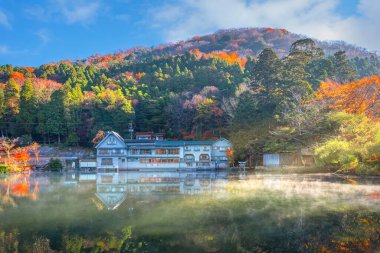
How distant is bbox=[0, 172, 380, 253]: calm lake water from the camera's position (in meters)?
8.02

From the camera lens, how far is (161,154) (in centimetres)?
3716

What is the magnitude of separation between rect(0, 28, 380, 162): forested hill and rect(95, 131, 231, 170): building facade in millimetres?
3133

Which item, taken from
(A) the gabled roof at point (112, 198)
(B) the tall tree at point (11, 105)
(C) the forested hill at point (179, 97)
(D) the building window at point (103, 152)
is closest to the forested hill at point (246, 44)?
(C) the forested hill at point (179, 97)

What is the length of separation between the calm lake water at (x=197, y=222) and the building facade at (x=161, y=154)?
20473 mm

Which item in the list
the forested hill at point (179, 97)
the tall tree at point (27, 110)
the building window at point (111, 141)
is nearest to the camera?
the forested hill at point (179, 97)

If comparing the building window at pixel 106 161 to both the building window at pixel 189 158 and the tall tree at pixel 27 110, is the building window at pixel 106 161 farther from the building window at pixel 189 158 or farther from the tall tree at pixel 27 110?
the tall tree at pixel 27 110

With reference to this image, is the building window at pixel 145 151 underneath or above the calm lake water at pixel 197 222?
above

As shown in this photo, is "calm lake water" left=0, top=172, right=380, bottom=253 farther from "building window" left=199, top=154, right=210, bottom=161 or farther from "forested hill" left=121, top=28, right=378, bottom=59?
"forested hill" left=121, top=28, right=378, bottom=59

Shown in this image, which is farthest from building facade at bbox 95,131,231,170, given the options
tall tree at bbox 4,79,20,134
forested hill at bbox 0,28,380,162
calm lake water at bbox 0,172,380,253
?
calm lake water at bbox 0,172,380,253

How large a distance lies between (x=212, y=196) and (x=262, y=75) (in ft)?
85.4

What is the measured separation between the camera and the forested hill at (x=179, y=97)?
36.8 metres

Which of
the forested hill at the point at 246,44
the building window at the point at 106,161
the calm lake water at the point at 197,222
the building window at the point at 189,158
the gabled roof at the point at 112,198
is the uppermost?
the forested hill at the point at 246,44

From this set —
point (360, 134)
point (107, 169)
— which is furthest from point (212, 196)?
point (107, 169)

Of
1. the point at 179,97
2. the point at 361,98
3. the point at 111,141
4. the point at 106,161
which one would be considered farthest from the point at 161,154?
the point at 361,98
